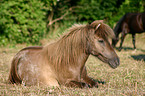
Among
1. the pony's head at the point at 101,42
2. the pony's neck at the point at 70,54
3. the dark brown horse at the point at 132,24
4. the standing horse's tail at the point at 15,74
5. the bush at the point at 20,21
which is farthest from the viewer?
the bush at the point at 20,21

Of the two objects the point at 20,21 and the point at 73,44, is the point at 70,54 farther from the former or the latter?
the point at 20,21

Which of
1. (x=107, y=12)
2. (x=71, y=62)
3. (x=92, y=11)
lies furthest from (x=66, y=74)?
(x=107, y=12)

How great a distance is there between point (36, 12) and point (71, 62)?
31.6 ft

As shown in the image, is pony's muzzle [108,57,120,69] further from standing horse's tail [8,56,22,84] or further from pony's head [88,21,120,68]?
standing horse's tail [8,56,22,84]

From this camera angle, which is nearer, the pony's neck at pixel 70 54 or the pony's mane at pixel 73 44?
the pony's mane at pixel 73 44

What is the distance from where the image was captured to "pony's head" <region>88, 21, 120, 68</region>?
3365 millimetres

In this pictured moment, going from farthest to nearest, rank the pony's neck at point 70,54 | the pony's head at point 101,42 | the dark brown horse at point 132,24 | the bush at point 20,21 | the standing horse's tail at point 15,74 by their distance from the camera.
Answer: the bush at point 20,21 < the dark brown horse at point 132,24 < the standing horse's tail at point 15,74 < the pony's neck at point 70,54 < the pony's head at point 101,42

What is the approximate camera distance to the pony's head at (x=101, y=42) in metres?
3.37

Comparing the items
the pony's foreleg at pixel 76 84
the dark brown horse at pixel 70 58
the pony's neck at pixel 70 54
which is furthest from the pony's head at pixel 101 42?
the pony's foreleg at pixel 76 84

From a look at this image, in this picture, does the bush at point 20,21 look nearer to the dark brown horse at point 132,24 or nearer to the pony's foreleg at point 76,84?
the dark brown horse at point 132,24

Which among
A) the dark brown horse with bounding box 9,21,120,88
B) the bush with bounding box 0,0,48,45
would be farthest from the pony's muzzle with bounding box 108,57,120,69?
the bush with bounding box 0,0,48,45

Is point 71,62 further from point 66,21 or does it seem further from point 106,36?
point 66,21

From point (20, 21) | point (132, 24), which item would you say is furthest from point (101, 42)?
point (20, 21)

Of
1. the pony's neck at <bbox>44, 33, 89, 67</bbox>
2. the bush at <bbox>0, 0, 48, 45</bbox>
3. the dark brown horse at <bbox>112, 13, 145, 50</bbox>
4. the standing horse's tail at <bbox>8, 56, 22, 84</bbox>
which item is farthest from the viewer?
the bush at <bbox>0, 0, 48, 45</bbox>
